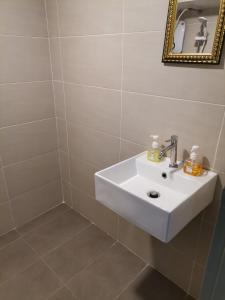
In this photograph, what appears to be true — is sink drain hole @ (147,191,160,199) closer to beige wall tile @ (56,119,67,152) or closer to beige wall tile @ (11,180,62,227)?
beige wall tile @ (56,119,67,152)

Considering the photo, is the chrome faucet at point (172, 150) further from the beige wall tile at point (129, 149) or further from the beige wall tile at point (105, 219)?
the beige wall tile at point (105, 219)

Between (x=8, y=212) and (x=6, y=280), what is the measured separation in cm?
54

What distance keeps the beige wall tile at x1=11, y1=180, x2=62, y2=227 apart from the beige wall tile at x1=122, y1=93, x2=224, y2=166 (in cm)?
107

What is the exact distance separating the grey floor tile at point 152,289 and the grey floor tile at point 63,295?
0.32 meters

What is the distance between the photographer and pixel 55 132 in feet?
6.55

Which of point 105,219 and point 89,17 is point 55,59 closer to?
point 89,17

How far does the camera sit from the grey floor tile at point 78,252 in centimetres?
160

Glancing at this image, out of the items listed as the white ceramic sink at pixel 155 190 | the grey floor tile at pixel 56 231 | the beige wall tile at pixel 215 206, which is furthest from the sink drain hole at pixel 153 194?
the grey floor tile at pixel 56 231

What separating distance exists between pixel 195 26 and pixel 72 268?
1.69 metres

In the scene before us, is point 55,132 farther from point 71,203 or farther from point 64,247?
point 64,247

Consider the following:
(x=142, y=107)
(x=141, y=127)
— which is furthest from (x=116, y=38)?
(x=141, y=127)

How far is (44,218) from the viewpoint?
2102 millimetres

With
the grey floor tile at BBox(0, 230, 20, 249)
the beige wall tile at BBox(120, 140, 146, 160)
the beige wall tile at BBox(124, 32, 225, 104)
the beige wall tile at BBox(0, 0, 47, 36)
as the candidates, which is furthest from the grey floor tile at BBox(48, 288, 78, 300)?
the beige wall tile at BBox(0, 0, 47, 36)

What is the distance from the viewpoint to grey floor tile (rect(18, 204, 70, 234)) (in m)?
1.97
